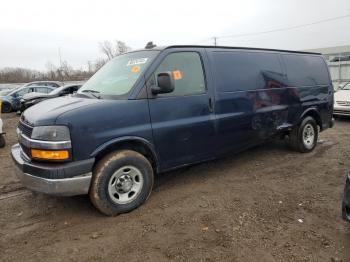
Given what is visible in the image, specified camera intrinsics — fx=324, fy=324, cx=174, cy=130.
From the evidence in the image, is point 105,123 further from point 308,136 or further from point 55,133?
point 308,136

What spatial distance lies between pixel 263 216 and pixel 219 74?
220 centimetres

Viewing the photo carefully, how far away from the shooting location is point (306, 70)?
21.9 feet

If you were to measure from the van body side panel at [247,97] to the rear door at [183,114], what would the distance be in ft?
0.83

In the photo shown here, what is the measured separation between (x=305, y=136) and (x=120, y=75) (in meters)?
4.26

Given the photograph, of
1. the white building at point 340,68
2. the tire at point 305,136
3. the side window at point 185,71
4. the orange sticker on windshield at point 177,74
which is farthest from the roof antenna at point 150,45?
the white building at point 340,68

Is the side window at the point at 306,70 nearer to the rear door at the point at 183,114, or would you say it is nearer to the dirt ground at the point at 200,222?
the dirt ground at the point at 200,222

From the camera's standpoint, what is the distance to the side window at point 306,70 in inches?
249

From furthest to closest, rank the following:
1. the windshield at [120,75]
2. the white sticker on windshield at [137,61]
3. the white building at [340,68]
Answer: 1. the white building at [340,68]
2. the white sticker on windshield at [137,61]
3. the windshield at [120,75]

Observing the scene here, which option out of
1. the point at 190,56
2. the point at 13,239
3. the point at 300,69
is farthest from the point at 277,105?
the point at 13,239

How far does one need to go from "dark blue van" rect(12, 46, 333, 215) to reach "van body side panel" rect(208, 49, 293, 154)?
17 millimetres

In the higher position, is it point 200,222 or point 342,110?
point 342,110

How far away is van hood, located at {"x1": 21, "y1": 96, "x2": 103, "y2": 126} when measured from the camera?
3.60 metres

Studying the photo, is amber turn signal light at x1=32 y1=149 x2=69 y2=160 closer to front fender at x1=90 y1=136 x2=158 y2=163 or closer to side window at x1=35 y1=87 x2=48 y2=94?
front fender at x1=90 y1=136 x2=158 y2=163

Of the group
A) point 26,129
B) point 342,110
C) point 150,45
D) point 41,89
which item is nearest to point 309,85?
point 150,45
